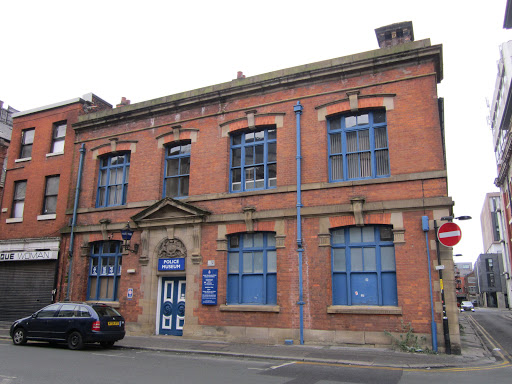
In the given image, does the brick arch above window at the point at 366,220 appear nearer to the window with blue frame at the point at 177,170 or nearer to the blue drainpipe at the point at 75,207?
the window with blue frame at the point at 177,170

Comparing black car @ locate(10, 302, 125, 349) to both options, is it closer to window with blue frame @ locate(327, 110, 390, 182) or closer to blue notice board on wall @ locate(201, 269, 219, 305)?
blue notice board on wall @ locate(201, 269, 219, 305)

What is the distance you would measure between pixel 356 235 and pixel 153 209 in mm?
7746

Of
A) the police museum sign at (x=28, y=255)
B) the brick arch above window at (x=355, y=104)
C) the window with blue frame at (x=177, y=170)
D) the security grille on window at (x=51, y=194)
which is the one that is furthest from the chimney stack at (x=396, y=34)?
the police museum sign at (x=28, y=255)

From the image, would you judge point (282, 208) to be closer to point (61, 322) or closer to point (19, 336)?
point (61, 322)

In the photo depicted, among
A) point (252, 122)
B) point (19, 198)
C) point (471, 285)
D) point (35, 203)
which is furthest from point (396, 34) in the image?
point (471, 285)

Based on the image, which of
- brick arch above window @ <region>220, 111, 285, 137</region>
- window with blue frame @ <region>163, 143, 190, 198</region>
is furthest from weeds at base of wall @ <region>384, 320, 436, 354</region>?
window with blue frame @ <region>163, 143, 190, 198</region>

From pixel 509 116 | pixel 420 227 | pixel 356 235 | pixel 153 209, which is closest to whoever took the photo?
pixel 420 227

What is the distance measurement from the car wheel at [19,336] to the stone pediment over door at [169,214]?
530cm

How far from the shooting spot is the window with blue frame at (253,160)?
15.2 meters

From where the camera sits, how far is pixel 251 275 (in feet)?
48.1

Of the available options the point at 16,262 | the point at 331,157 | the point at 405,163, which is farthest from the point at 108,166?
the point at 405,163

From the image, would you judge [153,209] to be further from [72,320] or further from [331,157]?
[331,157]

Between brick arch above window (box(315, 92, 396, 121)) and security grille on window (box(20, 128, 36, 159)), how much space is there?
15132 mm

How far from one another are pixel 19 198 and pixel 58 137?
11.9 feet
